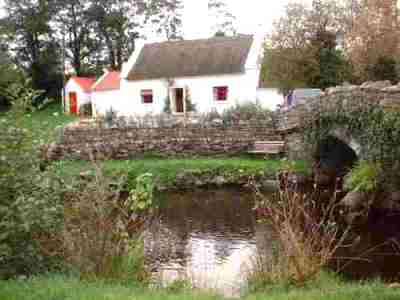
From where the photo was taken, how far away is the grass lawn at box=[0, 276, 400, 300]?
185 inches

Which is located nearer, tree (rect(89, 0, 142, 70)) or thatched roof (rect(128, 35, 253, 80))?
thatched roof (rect(128, 35, 253, 80))

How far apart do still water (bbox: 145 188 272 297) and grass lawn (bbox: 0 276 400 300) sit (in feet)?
3.57

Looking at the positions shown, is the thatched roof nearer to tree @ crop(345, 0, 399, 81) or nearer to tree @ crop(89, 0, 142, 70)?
tree @ crop(345, 0, 399, 81)

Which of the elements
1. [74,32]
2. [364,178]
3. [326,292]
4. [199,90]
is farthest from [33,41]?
[326,292]

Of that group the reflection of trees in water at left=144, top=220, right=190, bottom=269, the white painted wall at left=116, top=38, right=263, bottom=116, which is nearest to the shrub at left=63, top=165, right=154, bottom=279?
the reflection of trees in water at left=144, top=220, right=190, bottom=269

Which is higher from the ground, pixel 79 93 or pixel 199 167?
pixel 79 93

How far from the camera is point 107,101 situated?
3256 cm

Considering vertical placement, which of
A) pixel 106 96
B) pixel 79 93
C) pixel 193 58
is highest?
pixel 193 58

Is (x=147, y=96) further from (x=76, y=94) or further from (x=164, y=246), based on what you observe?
(x=164, y=246)

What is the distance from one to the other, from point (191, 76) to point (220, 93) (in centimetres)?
199

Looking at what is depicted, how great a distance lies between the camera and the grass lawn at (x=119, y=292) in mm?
4711

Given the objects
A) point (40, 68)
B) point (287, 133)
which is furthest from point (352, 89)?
point (40, 68)

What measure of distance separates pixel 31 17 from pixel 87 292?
41533 millimetres

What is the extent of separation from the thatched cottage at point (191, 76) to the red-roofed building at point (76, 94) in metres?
5.26
